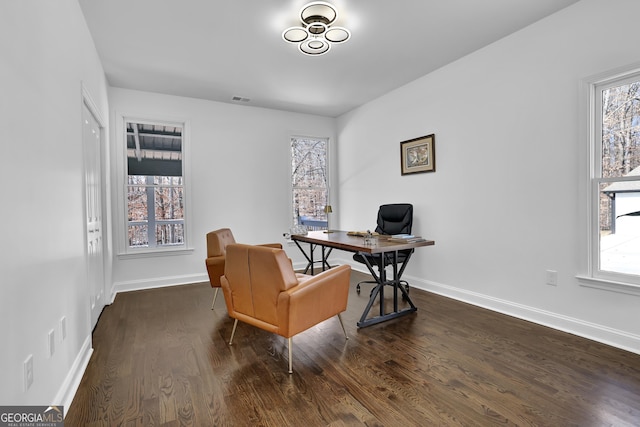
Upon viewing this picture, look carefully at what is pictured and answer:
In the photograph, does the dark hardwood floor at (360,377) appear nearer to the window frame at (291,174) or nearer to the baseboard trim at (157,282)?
the baseboard trim at (157,282)

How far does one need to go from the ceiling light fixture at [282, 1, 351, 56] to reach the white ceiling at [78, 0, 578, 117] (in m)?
0.08

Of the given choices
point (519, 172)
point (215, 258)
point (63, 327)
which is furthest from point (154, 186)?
point (519, 172)

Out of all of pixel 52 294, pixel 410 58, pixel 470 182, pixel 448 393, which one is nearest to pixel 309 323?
pixel 448 393

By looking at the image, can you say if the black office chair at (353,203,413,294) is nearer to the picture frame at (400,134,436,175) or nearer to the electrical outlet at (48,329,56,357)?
the picture frame at (400,134,436,175)

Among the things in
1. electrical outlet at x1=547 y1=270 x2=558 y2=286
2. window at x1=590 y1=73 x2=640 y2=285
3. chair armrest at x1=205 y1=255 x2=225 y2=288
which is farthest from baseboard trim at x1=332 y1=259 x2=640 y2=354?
chair armrest at x1=205 y1=255 x2=225 y2=288

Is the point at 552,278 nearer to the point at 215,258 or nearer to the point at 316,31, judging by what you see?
the point at 316,31

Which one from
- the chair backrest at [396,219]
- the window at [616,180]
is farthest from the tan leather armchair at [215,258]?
the window at [616,180]

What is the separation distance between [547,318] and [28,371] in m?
3.65

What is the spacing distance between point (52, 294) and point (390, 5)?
3055mm

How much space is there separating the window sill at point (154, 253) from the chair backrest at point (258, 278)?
8.39 ft

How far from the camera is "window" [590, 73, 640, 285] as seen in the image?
254cm

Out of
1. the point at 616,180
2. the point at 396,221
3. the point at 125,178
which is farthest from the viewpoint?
the point at 125,178

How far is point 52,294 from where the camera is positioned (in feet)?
5.93

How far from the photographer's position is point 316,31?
116 inches
